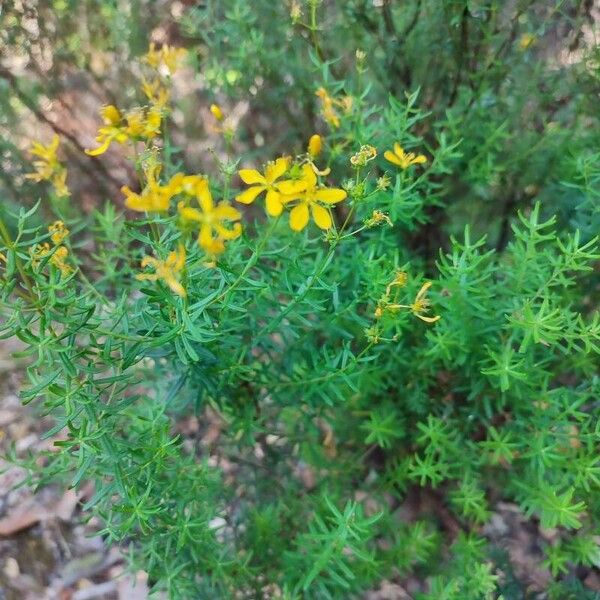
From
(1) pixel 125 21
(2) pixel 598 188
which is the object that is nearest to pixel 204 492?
(2) pixel 598 188

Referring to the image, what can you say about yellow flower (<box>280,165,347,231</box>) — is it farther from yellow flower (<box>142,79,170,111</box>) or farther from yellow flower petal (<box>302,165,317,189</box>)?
yellow flower (<box>142,79,170,111</box>)

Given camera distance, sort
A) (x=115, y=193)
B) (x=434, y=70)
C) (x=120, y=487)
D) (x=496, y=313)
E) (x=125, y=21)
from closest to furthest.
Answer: (x=120, y=487) < (x=496, y=313) < (x=434, y=70) < (x=125, y=21) < (x=115, y=193)

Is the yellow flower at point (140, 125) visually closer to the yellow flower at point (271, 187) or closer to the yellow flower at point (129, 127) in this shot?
the yellow flower at point (129, 127)

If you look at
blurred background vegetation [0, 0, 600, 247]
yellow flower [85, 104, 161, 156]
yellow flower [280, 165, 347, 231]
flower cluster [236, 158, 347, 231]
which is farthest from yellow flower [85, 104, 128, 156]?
blurred background vegetation [0, 0, 600, 247]

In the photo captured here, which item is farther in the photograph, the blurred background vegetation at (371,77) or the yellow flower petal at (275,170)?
the blurred background vegetation at (371,77)

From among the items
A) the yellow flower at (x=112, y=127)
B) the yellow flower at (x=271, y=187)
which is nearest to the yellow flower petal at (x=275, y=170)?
the yellow flower at (x=271, y=187)

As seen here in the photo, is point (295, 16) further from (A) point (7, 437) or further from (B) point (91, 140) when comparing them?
(A) point (7, 437)

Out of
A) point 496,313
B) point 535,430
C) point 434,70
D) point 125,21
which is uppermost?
point 125,21

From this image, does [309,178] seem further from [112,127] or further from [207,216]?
[112,127]
